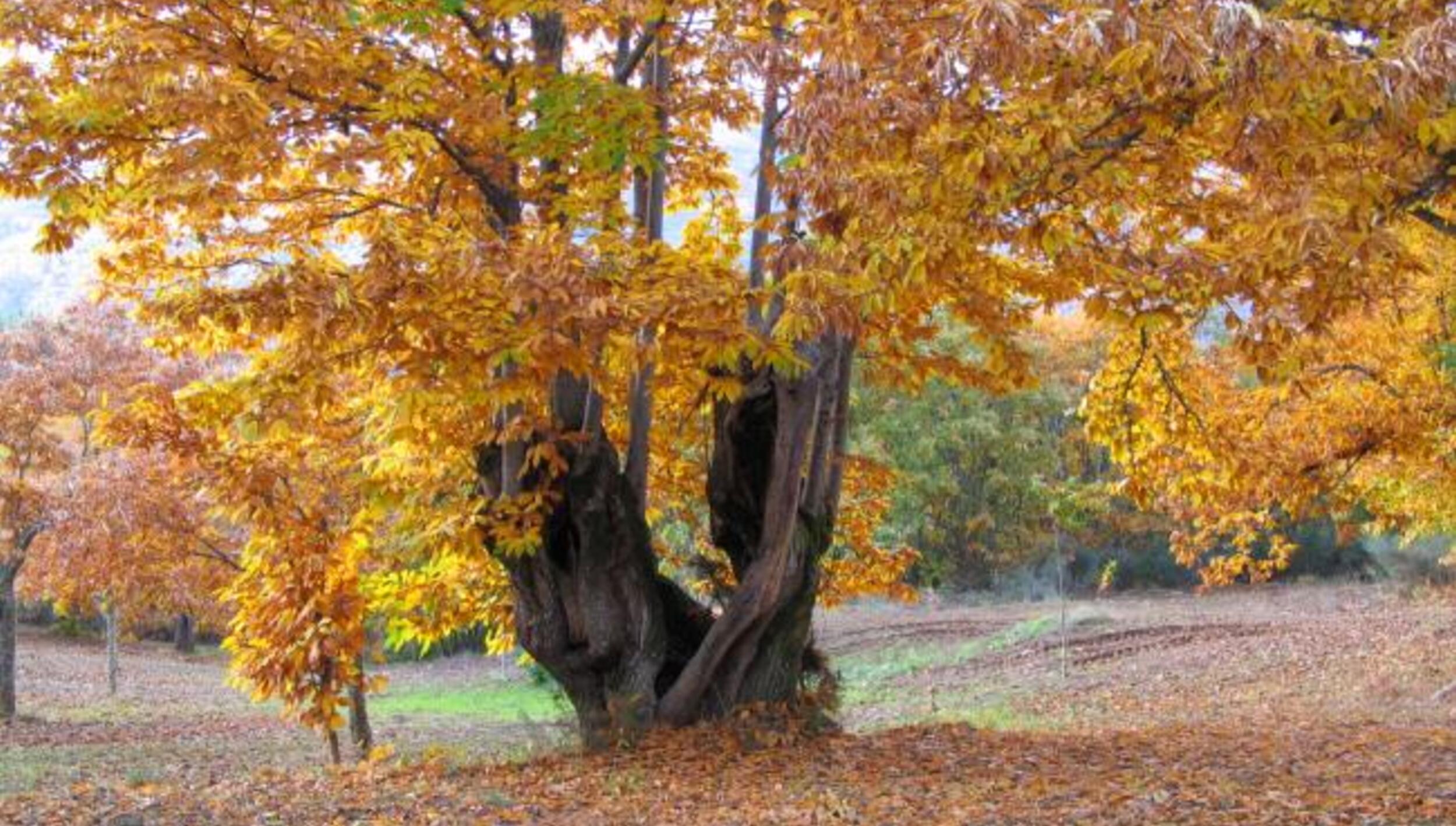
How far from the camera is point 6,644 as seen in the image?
1919 cm

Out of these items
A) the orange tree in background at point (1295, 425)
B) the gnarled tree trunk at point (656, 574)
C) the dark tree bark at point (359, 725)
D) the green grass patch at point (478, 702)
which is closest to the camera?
the gnarled tree trunk at point (656, 574)

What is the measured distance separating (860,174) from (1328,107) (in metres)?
1.99

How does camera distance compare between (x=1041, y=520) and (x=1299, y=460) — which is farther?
(x=1041, y=520)

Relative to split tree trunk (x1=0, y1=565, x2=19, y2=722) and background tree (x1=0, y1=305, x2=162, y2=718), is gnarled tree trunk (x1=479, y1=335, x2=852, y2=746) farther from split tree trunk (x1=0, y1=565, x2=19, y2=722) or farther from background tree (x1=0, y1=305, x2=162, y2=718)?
split tree trunk (x1=0, y1=565, x2=19, y2=722)

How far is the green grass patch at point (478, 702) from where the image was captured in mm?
22906

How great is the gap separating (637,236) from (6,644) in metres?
15.5

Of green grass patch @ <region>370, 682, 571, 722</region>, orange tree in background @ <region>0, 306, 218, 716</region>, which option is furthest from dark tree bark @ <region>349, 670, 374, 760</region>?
green grass patch @ <region>370, 682, 571, 722</region>

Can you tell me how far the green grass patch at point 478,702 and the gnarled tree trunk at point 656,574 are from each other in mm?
10265

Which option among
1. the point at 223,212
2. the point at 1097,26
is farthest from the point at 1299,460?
the point at 223,212

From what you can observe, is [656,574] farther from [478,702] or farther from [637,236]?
[478,702]

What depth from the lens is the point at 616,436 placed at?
36.6ft

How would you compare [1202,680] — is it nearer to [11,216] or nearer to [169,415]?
[169,415]

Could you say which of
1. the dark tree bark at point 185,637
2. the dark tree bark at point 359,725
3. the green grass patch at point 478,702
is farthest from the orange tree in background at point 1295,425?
the dark tree bark at point 185,637

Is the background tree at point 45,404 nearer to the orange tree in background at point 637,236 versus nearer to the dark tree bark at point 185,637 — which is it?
the orange tree in background at point 637,236
